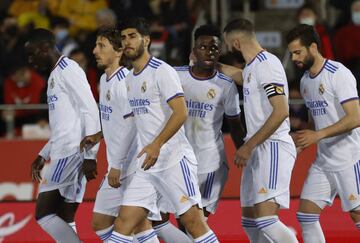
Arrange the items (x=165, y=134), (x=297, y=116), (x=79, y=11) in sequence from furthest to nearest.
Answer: (x=79, y=11), (x=297, y=116), (x=165, y=134)

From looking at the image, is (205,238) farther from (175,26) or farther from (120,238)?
(175,26)

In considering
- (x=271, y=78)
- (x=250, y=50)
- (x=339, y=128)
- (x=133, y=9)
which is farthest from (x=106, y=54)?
(x=133, y=9)

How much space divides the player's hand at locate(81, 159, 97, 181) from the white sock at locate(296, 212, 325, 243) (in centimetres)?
182

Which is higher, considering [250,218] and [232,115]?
[232,115]

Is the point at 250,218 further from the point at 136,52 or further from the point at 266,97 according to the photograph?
the point at 136,52

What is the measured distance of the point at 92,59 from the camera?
15.9 meters

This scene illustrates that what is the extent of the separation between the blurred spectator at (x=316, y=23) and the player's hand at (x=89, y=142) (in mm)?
5546

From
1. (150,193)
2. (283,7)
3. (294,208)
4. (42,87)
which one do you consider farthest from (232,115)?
(283,7)

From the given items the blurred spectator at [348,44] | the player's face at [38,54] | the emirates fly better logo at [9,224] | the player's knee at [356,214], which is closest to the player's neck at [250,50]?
the player's knee at [356,214]

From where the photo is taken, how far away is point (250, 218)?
1058 cm

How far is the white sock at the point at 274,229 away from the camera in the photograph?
9922 millimetres

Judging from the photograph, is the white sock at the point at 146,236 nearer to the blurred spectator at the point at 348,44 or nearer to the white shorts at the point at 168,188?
the white shorts at the point at 168,188

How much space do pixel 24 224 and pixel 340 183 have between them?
3900 millimetres

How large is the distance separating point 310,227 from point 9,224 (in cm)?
374
